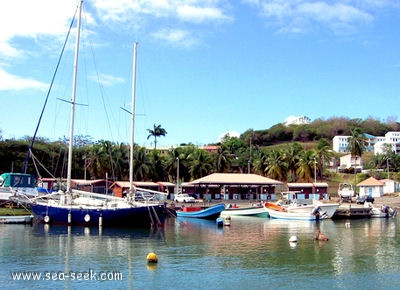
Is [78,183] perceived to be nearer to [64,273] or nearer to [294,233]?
[294,233]

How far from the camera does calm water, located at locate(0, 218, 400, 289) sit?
72.5 ft

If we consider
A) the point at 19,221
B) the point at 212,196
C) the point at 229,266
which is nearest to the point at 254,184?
the point at 212,196

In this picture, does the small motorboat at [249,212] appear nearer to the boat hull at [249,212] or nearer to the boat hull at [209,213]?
the boat hull at [249,212]

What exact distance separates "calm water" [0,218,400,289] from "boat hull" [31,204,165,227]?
4.43ft

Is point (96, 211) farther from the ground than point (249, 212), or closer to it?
farther from the ground

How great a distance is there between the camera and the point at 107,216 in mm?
43344

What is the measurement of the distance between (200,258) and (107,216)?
690 inches

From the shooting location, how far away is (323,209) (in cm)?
5816

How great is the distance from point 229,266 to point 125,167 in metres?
72.3

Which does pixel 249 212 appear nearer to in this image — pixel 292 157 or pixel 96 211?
pixel 96 211

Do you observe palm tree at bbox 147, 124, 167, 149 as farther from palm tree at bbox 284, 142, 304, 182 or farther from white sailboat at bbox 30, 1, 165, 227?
white sailboat at bbox 30, 1, 165, 227

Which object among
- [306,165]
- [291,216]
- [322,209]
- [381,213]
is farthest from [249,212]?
[306,165]

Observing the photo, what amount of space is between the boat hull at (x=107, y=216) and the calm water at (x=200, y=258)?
1350mm

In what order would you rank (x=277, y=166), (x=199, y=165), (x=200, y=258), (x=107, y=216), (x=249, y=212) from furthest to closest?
(x=277, y=166) → (x=199, y=165) → (x=249, y=212) → (x=107, y=216) → (x=200, y=258)
